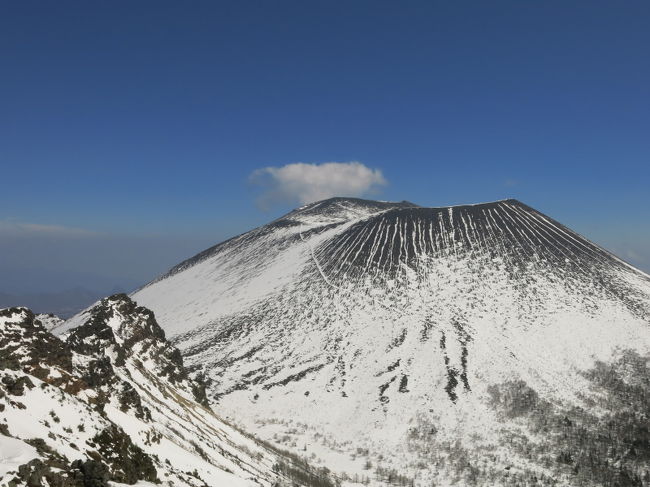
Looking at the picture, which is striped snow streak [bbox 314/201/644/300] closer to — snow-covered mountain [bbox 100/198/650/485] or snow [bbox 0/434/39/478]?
snow-covered mountain [bbox 100/198/650/485]

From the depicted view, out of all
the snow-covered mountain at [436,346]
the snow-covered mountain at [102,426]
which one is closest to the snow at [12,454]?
the snow-covered mountain at [102,426]

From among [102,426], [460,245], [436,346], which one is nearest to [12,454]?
[102,426]

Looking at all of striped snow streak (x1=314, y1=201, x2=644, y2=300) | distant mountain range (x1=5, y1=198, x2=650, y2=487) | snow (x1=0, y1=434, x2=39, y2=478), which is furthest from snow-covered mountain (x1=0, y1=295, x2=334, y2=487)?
striped snow streak (x1=314, y1=201, x2=644, y2=300)

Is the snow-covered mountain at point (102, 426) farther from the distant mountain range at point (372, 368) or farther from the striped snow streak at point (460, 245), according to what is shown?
the striped snow streak at point (460, 245)

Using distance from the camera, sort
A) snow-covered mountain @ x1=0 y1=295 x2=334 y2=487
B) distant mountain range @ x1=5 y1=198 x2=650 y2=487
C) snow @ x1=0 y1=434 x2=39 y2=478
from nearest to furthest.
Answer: snow @ x1=0 y1=434 x2=39 y2=478 → snow-covered mountain @ x1=0 y1=295 x2=334 y2=487 → distant mountain range @ x1=5 y1=198 x2=650 y2=487

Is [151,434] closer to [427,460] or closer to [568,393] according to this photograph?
[427,460]

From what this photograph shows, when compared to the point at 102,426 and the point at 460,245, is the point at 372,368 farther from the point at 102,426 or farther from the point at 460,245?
the point at 102,426
